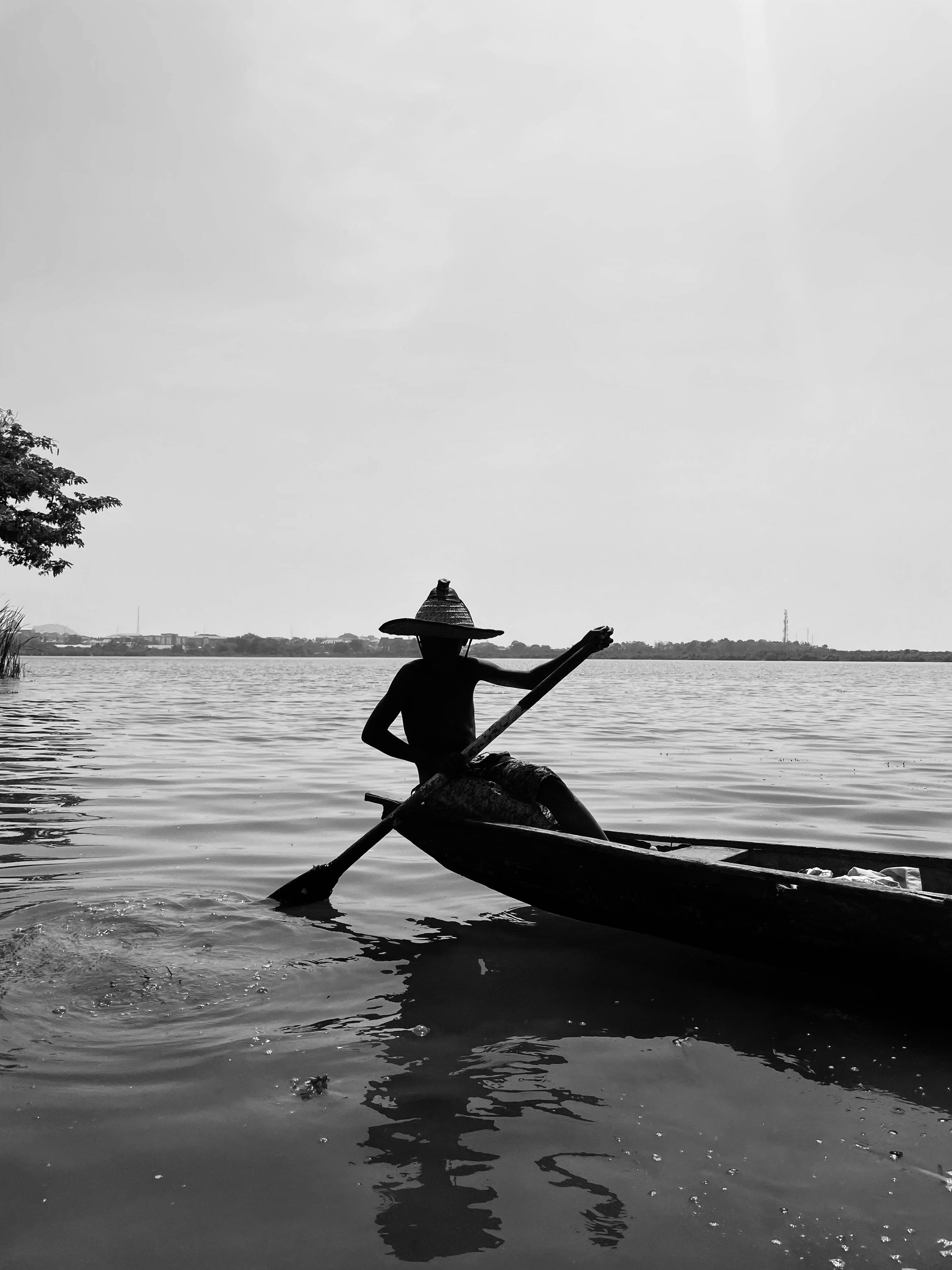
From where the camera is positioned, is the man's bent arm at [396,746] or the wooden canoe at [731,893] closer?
the wooden canoe at [731,893]

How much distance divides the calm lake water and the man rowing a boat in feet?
2.25

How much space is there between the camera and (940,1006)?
4.01 meters

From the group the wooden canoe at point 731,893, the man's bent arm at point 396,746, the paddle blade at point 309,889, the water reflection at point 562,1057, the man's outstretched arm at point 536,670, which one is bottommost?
the water reflection at point 562,1057

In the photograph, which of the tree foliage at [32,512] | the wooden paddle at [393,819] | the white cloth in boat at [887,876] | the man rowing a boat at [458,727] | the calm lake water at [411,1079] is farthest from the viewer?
the tree foliage at [32,512]

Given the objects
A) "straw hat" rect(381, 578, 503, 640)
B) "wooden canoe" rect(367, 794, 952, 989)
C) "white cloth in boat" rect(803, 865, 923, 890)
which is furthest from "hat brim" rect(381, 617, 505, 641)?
"white cloth in boat" rect(803, 865, 923, 890)

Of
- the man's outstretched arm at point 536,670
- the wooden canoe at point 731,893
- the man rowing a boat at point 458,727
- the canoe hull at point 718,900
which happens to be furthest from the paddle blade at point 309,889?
the man's outstretched arm at point 536,670

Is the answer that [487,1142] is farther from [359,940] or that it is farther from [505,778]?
[505,778]

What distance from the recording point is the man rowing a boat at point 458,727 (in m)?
5.35

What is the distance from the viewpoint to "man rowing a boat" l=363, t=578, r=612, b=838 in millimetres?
5348

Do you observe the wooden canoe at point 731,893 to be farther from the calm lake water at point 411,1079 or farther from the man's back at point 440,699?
the man's back at point 440,699

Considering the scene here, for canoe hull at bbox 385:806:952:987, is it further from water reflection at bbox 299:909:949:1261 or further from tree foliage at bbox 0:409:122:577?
tree foliage at bbox 0:409:122:577

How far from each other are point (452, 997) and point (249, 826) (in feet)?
13.3

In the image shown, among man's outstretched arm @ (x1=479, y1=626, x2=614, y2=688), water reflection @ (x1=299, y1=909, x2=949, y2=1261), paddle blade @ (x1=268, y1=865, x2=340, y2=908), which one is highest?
man's outstretched arm @ (x1=479, y1=626, x2=614, y2=688)

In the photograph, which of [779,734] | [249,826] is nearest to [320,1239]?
[249,826]
